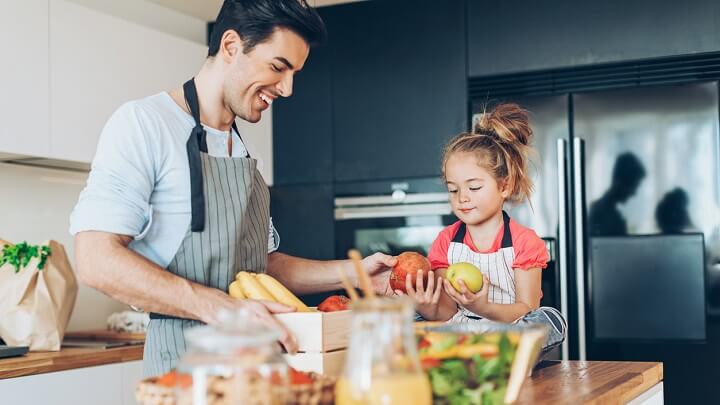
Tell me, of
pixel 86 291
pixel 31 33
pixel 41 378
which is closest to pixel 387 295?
pixel 41 378

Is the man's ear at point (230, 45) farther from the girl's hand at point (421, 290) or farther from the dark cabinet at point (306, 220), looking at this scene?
the dark cabinet at point (306, 220)

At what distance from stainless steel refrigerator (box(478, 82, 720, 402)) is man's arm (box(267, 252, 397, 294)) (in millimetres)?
1365

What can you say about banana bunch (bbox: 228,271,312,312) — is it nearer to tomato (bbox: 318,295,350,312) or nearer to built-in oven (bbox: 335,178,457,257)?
tomato (bbox: 318,295,350,312)

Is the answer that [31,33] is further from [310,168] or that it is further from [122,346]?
[310,168]

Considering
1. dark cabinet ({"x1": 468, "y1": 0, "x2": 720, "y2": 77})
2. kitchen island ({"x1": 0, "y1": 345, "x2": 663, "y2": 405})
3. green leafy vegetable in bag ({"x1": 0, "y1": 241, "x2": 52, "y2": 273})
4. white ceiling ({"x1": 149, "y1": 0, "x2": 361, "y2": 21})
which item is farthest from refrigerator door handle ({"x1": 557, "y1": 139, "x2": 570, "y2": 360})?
green leafy vegetable in bag ({"x1": 0, "y1": 241, "x2": 52, "y2": 273})

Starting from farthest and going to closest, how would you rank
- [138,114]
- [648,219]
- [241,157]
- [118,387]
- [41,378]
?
1. [648,219]
2. [118,387]
3. [41,378]
4. [241,157]
5. [138,114]

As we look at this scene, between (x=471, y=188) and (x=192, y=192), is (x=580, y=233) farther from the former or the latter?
(x=192, y=192)

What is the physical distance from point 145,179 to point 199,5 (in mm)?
2401

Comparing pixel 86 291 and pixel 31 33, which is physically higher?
pixel 31 33

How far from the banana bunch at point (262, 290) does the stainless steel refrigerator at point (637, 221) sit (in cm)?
186

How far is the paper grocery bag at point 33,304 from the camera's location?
9.34ft

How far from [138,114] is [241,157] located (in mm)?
256

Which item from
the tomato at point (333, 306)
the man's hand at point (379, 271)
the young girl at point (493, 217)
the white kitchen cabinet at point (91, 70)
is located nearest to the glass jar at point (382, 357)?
the tomato at point (333, 306)

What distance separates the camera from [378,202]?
3.95 meters
